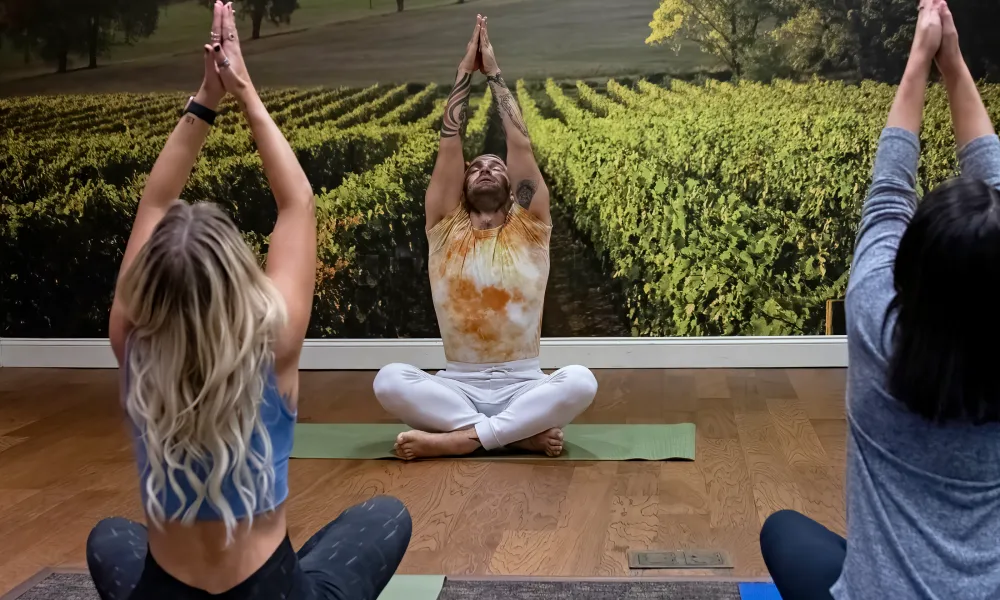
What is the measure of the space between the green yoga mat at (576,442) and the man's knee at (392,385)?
7.8 inches

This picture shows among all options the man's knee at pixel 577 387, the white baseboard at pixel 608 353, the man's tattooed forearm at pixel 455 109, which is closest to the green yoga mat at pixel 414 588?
the man's knee at pixel 577 387

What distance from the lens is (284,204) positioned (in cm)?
149

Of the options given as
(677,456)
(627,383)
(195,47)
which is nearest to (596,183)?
(627,383)

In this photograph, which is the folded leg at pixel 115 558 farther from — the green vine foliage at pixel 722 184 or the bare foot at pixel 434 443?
the green vine foliage at pixel 722 184

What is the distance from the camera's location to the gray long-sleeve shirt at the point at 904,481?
124 centimetres

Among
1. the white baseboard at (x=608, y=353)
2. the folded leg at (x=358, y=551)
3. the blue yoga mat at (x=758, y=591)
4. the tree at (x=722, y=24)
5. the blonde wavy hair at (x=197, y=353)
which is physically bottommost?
the white baseboard at (x=608, y=353)

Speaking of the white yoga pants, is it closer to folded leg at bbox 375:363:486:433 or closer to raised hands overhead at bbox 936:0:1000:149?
folded leg at bbox 375:363:486:433

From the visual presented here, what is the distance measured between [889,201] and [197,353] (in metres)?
1.00

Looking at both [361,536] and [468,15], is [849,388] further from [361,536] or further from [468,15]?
[468,15]

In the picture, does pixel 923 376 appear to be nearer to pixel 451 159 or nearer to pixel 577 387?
pixel 577 387

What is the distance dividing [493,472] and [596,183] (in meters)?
2.13

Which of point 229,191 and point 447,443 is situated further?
point 229,191

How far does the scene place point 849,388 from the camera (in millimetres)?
1311

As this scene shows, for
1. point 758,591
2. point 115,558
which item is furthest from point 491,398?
point 115,558
